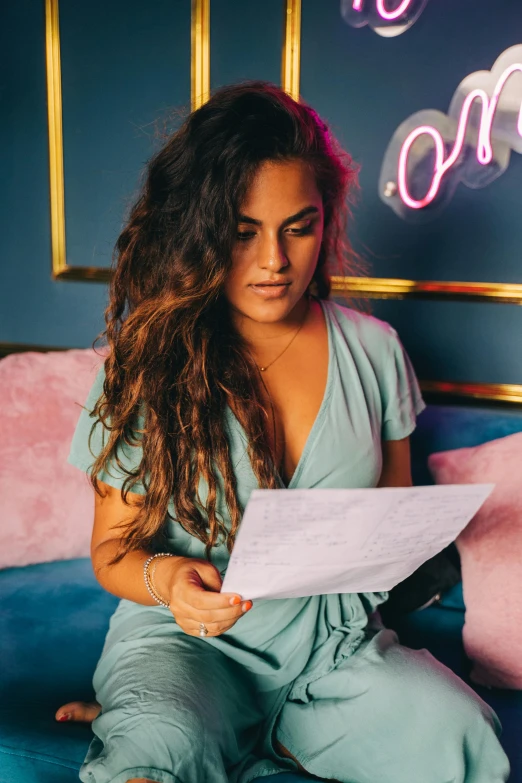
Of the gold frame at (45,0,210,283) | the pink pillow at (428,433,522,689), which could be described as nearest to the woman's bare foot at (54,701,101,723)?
the pink pillow at (428,433,522,689)

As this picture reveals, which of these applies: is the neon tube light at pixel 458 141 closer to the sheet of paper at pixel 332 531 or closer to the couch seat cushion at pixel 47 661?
the sheet of paper at pixel 332 531

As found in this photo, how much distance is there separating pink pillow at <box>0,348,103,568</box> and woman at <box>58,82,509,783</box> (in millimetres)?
429

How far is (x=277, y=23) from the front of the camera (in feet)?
6.57

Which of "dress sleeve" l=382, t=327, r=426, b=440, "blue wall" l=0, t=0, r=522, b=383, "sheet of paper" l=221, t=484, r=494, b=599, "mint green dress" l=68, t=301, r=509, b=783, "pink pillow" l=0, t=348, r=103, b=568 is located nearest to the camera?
"sheet of paper" l=221, t=484, r=494, b=599

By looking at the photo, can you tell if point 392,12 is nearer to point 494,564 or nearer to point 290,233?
point 290,233

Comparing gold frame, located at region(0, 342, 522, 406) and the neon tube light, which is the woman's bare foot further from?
the neon tube light

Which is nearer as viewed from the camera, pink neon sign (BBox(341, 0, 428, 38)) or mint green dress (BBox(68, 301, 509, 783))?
mint green dress (BBox(68, 301, 509, 783))

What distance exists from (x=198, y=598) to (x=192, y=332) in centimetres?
50

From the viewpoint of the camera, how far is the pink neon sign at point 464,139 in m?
1.80

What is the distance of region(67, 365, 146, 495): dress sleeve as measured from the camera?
4.27 feet

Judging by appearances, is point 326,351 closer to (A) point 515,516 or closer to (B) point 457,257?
(A) point 515,516

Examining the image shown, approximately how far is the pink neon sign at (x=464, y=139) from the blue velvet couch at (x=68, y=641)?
1.93 feet

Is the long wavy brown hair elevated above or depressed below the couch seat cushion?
above

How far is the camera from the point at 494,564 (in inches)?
61.2
